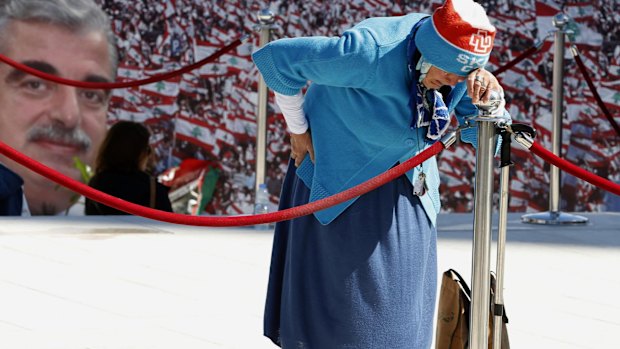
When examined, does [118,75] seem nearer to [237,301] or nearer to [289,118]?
[237,301]

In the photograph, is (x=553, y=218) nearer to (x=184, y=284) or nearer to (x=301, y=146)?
(x=184, y=284)

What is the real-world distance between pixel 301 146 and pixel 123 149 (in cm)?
346

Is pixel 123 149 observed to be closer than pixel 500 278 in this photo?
No

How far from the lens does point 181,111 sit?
297 inches

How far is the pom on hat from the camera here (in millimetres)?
2846

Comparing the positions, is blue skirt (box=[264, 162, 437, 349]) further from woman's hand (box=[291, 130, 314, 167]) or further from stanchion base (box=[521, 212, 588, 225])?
stanchion base (box=[521, 212, 588, 225])

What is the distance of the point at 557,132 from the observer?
690 centimetres

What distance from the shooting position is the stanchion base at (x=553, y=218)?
7.11 metres

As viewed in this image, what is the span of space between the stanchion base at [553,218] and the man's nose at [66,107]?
9.77ft

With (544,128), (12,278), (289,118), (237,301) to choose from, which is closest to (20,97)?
(12,278)

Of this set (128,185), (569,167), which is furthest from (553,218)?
(569,167)

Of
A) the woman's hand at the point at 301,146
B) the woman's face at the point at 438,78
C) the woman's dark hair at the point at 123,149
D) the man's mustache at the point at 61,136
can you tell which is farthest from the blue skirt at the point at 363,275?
the man's mustache at the point at 61,136

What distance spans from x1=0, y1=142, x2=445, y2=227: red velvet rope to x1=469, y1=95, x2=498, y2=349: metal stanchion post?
12 cm

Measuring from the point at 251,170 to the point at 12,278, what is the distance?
9.72 ft
